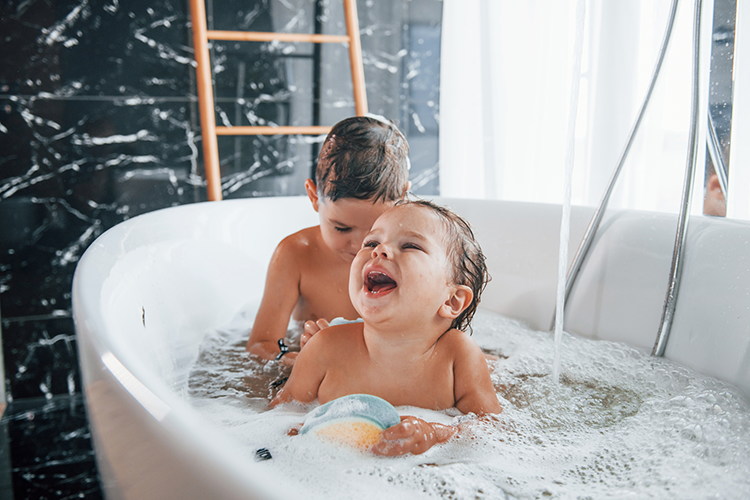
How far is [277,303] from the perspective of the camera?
1187mm

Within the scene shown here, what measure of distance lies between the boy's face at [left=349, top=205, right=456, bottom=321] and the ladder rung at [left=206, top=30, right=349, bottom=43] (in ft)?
4.68

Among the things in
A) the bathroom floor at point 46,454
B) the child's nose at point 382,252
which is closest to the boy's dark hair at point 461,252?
the child's nose at point 382,252

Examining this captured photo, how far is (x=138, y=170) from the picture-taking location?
1.99 metres

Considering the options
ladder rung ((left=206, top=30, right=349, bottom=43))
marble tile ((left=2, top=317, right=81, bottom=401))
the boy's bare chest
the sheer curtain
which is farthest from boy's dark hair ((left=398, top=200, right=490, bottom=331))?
marble tile ((left=2, top=317, right=81, bottom=401))

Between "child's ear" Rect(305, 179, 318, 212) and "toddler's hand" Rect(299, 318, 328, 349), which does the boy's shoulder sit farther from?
Answer: "toddler's hand" Rect(299, 318, 328, 349)

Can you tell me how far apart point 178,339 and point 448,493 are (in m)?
0.73

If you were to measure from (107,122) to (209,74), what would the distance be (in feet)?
1.27

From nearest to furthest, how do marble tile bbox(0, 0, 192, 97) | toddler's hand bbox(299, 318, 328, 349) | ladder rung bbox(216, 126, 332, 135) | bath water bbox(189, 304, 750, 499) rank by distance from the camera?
bath water bbox(189, 304, 750, 499) < toddler's hand bbox(299, 318, 328, 349) < marble tile bbox(0, 0, 192, 97) < ladder rung bbox(216, 126, 332, 135)

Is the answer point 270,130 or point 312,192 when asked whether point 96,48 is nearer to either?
point 270,130

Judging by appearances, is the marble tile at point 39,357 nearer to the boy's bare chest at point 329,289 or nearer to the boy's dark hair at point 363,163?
the boy's bare chest at point 329,289

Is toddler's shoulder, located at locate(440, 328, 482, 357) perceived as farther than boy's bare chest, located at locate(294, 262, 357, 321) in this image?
No

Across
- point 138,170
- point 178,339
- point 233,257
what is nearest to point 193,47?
point 138,170

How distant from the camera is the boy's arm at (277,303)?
1.16 m

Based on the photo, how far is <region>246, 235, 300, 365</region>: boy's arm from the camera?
1.16 metres
